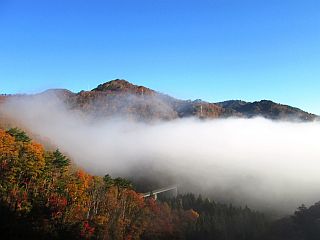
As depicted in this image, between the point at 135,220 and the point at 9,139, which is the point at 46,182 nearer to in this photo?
the point at 9,139

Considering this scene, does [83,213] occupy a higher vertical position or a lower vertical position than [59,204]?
lower

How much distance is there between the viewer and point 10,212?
8844cm

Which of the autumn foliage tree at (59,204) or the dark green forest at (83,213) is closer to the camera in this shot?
the autumn foliage tree at (59,204)

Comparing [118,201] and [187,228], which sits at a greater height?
[118,201]

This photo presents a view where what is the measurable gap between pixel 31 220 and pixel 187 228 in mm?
73825

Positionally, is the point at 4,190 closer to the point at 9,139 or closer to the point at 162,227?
the point at 9,139

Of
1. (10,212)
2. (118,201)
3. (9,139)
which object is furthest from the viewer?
(118,201)

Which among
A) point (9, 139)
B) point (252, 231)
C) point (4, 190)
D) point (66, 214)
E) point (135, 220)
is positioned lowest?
point (252, 231)

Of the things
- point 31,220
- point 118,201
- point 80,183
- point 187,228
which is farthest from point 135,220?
point 31,220

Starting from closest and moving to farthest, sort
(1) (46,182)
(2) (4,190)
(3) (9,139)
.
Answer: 1. (2) (4,190)
2. (1) (46,182)
3. (3) (9,139)

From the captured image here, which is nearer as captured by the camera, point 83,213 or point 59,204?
point 59,204

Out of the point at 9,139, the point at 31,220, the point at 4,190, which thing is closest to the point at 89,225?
the point at 31,220

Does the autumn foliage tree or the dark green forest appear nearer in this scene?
the autumn foliage tree

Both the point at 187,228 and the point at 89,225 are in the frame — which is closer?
the point at 89,225
